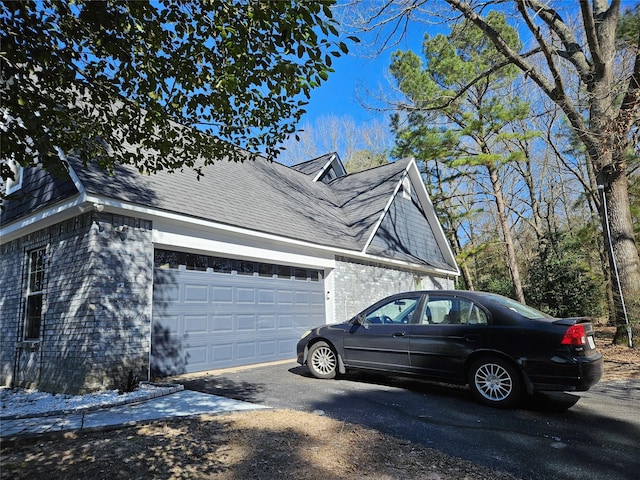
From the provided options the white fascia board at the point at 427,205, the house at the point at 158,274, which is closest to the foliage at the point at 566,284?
the white fascia board at the point at 427,205

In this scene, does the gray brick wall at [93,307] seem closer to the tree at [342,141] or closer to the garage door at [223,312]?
the garage door at [223,312]

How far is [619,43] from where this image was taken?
31.1 ft

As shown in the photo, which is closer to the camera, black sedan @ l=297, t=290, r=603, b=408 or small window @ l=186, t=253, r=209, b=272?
black sedan @ l=297, t=290, r=603, b=408

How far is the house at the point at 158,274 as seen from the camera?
21.2 feet

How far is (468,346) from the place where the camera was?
17.7ft

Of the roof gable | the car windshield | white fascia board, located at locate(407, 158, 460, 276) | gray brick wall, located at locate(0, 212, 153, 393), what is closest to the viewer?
the car windshield

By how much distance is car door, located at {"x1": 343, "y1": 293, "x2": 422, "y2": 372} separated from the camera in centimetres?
607

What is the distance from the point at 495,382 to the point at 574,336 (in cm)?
111

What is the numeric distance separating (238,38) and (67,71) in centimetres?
186

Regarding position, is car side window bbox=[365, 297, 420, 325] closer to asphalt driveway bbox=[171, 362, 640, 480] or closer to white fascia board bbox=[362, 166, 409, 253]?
asphalt driveway bbox=[171, 362, 640, 480]

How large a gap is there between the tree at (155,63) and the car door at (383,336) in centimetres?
337

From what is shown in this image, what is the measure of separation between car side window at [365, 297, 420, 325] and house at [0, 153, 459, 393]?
359 cm

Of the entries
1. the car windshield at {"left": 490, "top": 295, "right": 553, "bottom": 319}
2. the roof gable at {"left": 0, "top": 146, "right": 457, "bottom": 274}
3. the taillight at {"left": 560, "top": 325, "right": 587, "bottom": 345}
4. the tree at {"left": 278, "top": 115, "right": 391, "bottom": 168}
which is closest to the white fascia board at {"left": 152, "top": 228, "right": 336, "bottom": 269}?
the roof gable at {"left": 0, "top": 146, "right": 457, "bottom": 274}

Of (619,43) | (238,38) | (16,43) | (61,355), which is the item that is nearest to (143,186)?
(61,355)
